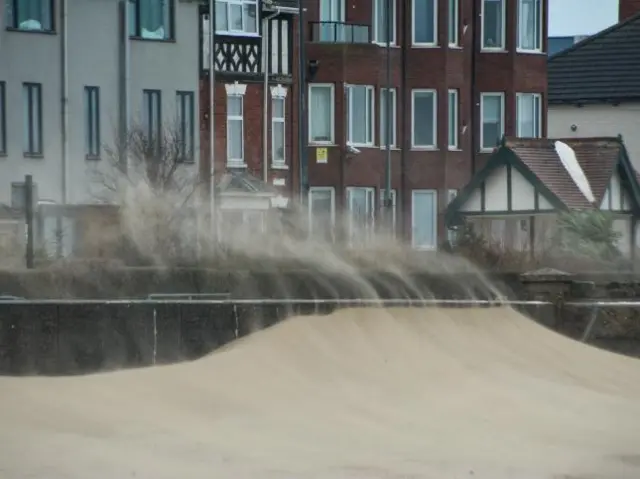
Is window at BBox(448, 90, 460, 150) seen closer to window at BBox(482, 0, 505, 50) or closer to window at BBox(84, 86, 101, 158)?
window at BBox(482, 0, 505, 50)

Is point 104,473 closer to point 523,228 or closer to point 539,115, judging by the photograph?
point 523,228

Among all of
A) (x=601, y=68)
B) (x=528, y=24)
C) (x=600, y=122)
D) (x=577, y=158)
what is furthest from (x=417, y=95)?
(x=577, y=158)

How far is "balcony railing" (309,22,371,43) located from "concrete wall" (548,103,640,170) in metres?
10.3

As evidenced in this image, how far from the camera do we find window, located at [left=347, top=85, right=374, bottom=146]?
45062mm

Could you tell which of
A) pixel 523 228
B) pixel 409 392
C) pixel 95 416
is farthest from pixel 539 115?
pixel 95 416

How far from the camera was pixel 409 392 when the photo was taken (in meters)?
21.0

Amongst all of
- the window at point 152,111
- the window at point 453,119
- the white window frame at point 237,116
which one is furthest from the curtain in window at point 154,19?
the window at point 453,119

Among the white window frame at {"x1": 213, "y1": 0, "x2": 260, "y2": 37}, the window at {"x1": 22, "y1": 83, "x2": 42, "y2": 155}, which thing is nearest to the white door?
the white window frame at {"x1": 213, "y1": 0, "x2": 260, "y2": 37}

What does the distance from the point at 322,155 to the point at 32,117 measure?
30.8 feet

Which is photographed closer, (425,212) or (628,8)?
(425,212)

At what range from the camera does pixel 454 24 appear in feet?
152

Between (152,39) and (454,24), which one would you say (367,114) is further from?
(152,39)

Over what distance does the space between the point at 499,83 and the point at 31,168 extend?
14.3 m

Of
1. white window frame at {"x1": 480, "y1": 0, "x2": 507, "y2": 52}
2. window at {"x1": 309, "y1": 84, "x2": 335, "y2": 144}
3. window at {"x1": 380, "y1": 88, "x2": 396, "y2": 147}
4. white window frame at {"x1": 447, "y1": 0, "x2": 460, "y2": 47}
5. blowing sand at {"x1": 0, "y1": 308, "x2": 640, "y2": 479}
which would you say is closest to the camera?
blowing sand at {"x1": 0, "y1": 308, "x2": 640, "y2": 479}
